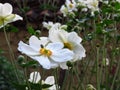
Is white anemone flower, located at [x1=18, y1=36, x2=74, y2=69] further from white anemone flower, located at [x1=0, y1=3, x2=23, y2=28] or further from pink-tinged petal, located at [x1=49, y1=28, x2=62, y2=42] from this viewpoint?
white anemone flower, located at [x1=0, y1=3, x2=23, y2=28]

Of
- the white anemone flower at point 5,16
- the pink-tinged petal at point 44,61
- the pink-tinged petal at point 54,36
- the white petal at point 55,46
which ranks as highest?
the white anemone flower at point 5,16

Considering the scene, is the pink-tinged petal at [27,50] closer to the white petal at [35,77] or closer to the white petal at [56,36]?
the white petal at [56,36]

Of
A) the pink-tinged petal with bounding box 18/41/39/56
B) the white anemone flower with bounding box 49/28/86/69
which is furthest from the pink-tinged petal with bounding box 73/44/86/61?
the pink-tinged petal with bounding box 18/41/39/56

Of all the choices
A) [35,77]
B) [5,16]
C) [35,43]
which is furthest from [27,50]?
[35,77]

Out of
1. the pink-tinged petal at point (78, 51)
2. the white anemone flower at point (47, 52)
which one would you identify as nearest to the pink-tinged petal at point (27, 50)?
the white anemone flower at point (47, 52)

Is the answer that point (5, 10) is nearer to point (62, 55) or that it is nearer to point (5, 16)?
point (5, 16)

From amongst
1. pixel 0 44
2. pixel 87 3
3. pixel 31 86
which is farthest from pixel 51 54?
pixel 0 44

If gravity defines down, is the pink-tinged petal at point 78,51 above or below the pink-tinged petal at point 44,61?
below
